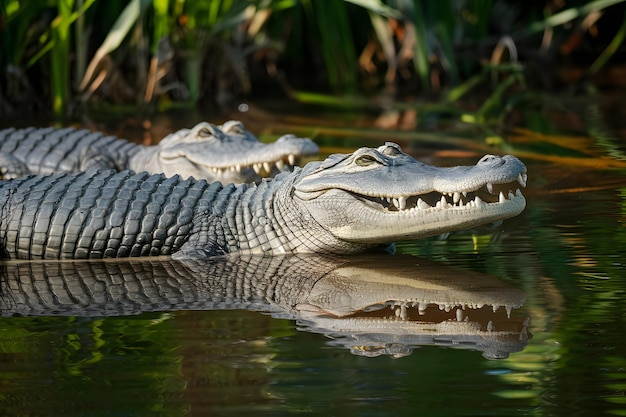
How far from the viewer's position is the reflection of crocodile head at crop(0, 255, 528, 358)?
3875 mm

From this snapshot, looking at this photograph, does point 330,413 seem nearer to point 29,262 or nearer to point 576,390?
point 576,390

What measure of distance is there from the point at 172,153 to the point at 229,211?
223 cm

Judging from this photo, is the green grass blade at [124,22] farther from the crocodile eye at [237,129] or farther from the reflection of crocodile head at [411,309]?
the reflection of crocodile head at [411,309]

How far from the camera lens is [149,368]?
3547 mm

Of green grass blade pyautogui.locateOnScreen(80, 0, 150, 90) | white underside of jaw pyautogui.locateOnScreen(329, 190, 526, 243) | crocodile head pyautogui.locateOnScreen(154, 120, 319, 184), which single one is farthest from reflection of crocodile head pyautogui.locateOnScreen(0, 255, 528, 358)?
green grass blade pyautogui.locateOnScreen(80, 0, 150, 90)

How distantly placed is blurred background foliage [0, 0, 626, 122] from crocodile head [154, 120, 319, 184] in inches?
81.3

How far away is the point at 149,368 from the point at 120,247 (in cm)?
208

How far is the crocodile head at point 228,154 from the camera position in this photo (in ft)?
23.4

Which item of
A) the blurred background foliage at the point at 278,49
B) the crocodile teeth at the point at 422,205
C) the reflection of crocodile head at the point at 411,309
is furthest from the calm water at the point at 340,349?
the blurred background foliage at the point at 278,49

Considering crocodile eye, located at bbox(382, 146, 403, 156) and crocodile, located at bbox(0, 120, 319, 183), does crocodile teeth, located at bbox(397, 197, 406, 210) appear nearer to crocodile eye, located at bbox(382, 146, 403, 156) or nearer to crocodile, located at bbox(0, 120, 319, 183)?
crocodile eye, located at bbox(382, 146, 403, 156)

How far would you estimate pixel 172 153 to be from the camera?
782 cm

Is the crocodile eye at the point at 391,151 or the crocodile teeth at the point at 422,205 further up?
the crocodile eye at the point at 391,151

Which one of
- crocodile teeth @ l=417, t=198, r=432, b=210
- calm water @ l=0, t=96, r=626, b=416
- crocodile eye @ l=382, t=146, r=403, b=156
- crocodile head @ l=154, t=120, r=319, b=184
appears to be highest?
crocodile head @ l=154, t=120, r=319, b=184

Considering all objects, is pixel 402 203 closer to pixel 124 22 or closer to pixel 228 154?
pixel 228 154
